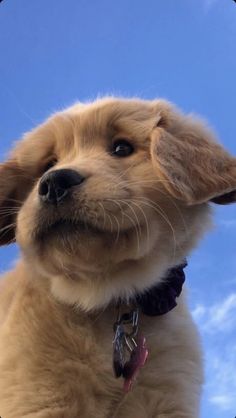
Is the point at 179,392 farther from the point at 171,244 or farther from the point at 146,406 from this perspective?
the point at 171,244

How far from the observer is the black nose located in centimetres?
247

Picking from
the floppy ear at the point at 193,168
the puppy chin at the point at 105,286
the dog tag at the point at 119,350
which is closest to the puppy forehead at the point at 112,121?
the floppy ear at the point at 193,168

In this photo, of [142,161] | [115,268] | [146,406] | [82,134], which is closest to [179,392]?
[146,406]

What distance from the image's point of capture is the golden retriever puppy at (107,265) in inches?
98.0

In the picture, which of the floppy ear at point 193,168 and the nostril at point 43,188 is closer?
the nostril at point 43,188

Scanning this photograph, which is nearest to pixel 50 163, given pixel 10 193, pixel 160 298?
pixel 10 193

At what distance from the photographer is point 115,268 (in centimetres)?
272

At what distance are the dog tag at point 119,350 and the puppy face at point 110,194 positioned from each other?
185 millimetres

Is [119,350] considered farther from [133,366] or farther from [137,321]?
[137,321]

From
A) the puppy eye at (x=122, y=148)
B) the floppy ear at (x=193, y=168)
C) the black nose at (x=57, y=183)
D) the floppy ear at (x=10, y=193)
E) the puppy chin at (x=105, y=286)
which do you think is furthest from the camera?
the floppy ear at (x=10, y=193)

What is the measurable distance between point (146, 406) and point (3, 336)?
670 millimetres

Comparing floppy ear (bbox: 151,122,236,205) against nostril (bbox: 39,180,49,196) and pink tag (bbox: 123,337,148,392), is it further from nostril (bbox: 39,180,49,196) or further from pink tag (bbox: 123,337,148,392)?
pink tag (bbox: 123,337,148,392)

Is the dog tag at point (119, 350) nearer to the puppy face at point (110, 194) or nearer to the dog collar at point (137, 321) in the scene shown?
the dog collar at point (137, 321)

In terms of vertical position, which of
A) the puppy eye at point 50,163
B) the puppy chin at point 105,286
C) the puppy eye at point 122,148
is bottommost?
the puppy chin at point 105,286
